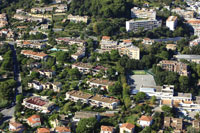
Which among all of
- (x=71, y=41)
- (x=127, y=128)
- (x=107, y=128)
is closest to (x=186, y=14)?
(x=71, y=41)

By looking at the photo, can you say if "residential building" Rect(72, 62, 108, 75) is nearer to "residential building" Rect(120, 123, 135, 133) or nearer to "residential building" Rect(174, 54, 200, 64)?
"residential building" Rect(174, 54, 200, 64)

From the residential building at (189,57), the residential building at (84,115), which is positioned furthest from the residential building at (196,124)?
the residential building at (189,57)

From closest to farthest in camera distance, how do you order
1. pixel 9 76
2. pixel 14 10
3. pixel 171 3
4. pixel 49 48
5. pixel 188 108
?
pixel 188 108
pixel 9 76
pixel 49 48
pixel 14 10
pixel 171 3

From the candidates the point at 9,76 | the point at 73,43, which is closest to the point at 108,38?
the point at 73,43

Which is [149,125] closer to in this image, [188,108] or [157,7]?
[188,108]

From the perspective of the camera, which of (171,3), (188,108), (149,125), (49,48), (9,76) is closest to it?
(149,125)

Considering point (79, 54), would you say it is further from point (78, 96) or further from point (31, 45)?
point (78, 96)

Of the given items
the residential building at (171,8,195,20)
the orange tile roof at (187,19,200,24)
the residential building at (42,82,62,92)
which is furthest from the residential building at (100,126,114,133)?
the residential building at (171,8,195,20)
